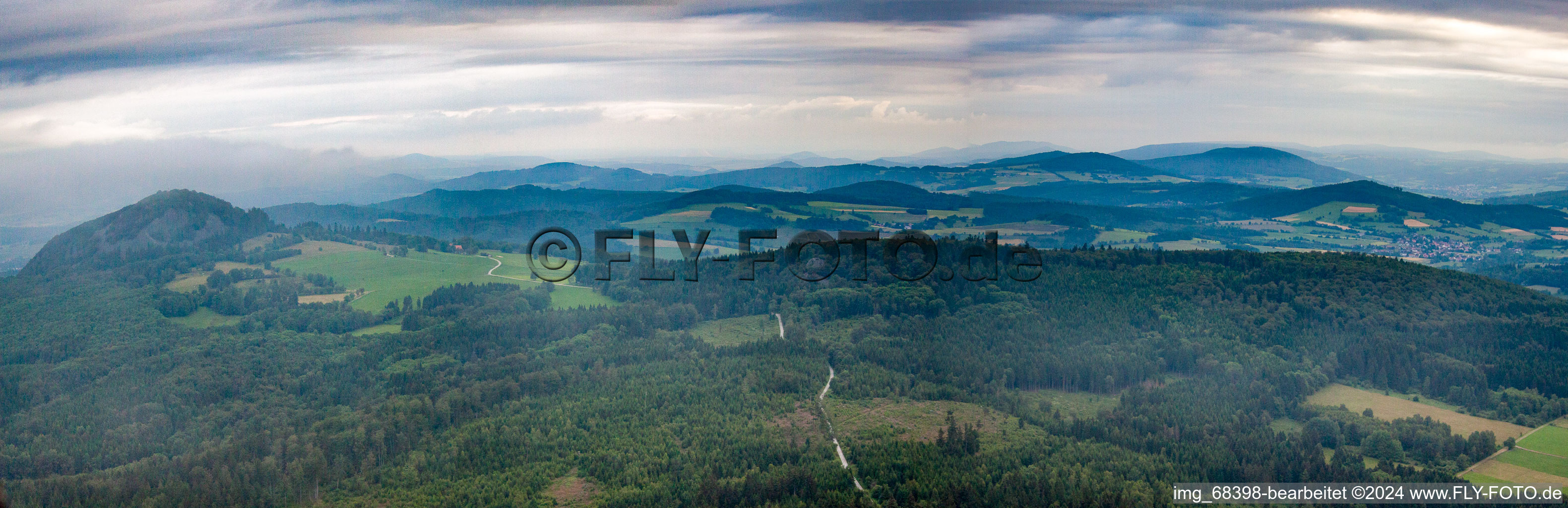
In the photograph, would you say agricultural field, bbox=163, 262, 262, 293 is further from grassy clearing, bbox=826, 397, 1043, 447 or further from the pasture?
the pasture

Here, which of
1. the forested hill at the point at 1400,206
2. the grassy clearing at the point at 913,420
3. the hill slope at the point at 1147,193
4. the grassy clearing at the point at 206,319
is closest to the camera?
the grassy clearing at the point at 913,420

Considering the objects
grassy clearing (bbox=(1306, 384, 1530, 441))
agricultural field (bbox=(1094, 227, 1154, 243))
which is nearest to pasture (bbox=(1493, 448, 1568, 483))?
grassy clearing (bbox=(1306, 384, 1530, 441))

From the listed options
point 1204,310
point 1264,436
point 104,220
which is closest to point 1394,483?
point 1264,436

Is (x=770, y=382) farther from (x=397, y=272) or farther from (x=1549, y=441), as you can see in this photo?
(x=397, y=272)

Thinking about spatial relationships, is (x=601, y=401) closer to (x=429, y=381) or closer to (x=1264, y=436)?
(x=429, y=381)

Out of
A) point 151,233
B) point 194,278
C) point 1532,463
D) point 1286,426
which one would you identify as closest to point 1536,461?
point 1532,463

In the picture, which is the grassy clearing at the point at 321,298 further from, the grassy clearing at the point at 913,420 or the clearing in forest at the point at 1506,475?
the clearing in forest at the point at 1506,475

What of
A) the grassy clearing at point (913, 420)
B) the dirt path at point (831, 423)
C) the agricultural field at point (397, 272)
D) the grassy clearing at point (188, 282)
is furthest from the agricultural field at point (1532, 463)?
the grassy clearing at point (188, 282)
